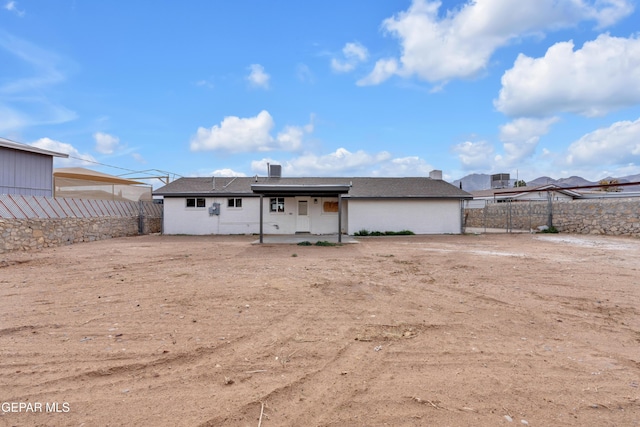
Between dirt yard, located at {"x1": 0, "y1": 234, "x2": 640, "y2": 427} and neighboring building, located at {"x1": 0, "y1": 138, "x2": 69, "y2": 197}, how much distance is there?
1199cm

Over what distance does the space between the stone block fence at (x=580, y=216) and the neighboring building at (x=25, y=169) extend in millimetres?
26883

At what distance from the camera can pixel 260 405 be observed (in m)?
2.76

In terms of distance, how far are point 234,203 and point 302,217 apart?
4321 mm

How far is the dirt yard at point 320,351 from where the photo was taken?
2689 millimetres

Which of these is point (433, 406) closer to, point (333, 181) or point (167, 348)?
point (167, 348)

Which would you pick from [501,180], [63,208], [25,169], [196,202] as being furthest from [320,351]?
[501,180]

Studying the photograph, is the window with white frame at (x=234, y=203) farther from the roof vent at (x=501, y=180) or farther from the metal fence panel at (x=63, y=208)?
the roof vent at (x=501, y=180)

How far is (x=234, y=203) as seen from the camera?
69.9 feet

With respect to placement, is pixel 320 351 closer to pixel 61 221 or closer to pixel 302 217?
pixel 61 221

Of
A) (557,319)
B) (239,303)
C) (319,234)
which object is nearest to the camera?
(557,319)

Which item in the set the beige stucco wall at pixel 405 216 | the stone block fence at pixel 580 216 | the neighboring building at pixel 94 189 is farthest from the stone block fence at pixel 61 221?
the stone block fence at pixel 580 216

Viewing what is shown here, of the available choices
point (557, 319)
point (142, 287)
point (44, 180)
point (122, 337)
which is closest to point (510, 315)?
point (557, 319)

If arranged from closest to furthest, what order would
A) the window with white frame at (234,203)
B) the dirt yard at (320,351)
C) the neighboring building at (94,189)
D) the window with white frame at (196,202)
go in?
the dirt yard at (320,351) → the neighboring building at (94,189) → the window with white frame at (196,202) → the window with white frame at (234,203)

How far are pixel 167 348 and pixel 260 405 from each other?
1625 mm
